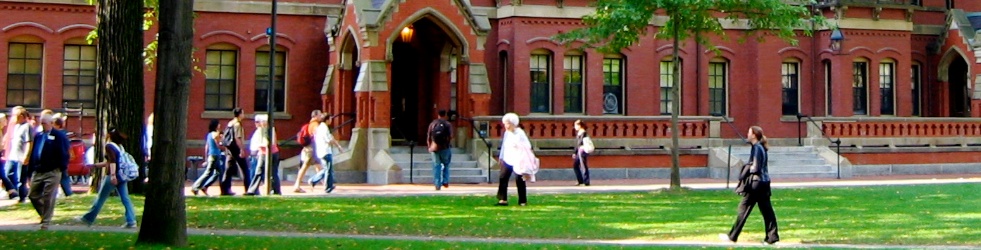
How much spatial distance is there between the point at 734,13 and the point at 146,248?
1581 centimetres

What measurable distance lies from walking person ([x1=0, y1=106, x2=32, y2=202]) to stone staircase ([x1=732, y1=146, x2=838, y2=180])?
1666cm

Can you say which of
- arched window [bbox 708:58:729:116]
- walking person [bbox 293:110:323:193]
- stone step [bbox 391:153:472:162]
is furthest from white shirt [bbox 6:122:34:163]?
arched window [bbox 708:58:729:116]

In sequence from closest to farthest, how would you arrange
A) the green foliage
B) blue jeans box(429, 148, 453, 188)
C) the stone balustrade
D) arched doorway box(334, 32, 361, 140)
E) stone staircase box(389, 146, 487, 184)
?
the green foliage < blue jeans box(429, 148, 453, 188) < stone staircase box(389, 146, 487, 184) < the stone balustrade < arched doorway box(334, 32, 361, 140)

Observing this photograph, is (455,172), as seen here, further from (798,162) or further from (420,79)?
(798,162)

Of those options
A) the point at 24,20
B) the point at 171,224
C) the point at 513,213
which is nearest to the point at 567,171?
the point at 513,213

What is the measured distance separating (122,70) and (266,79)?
417 inches

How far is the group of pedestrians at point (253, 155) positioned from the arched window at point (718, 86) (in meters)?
14.4

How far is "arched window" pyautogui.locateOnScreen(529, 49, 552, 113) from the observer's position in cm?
3186

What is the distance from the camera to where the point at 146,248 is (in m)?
11.9

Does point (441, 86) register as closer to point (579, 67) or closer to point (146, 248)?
point (579, 67)

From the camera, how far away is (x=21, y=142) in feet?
65.0

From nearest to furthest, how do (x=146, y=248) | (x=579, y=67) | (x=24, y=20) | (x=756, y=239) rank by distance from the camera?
(x=146, y=248), (x=756, y=239), (x=24, y=20), (x=579, y=67)

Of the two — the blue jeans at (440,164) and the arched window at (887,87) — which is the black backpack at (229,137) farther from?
the arched window at (887,87)

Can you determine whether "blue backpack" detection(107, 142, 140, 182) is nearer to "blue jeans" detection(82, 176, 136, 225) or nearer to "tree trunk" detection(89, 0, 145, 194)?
"blue jeans" detection(82, 176, 136, 225)
